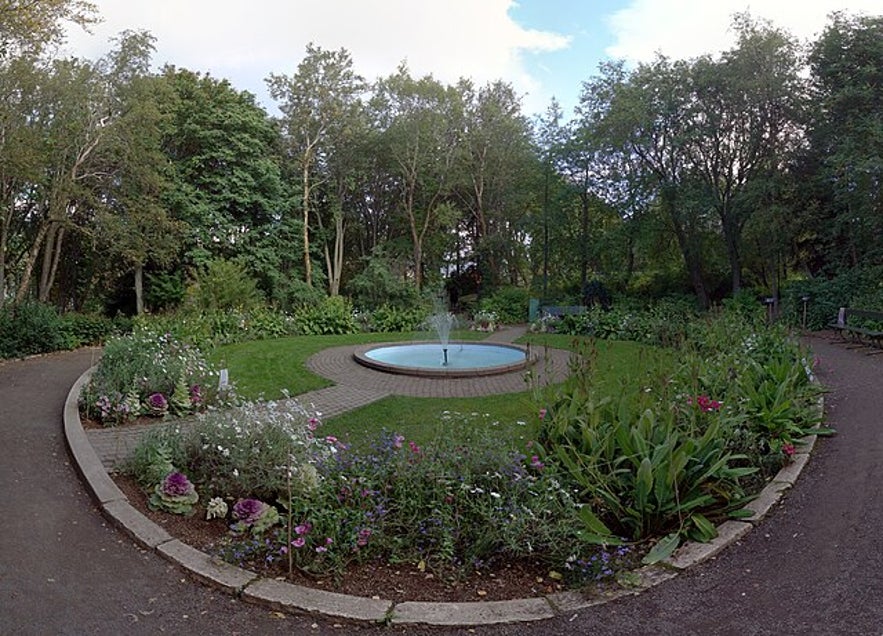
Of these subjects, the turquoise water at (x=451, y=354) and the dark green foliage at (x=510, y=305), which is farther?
the dark green foliage at (x=510, y=305)

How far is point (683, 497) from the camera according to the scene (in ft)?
10.9

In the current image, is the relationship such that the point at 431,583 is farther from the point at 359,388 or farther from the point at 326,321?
the point at 326,321

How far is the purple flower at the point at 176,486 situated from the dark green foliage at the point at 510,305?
15502mm

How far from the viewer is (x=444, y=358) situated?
11.3 meters

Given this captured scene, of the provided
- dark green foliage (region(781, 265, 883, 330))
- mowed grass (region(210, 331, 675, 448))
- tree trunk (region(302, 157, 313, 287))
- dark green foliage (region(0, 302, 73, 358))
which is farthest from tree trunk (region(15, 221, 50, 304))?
dark green foliage (region(781, 265, 883, 330))

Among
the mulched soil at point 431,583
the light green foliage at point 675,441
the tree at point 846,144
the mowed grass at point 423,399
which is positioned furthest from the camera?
the tree at point 846,144

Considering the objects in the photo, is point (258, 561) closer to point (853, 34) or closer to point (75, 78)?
point (75, 78)

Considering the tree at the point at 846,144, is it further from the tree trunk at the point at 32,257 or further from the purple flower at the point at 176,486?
the tree trunk at the point at 32,257

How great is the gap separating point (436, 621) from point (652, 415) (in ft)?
6.33

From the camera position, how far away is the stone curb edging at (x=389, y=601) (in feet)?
8.29

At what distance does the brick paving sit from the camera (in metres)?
5.30

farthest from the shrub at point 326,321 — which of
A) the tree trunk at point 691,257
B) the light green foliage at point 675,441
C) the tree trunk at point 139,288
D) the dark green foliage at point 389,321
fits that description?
the light green foliage at point 675,441

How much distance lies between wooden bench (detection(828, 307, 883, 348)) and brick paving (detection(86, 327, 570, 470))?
502 cm

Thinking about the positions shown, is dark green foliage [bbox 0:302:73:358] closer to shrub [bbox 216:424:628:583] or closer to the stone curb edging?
the stone curb edging
